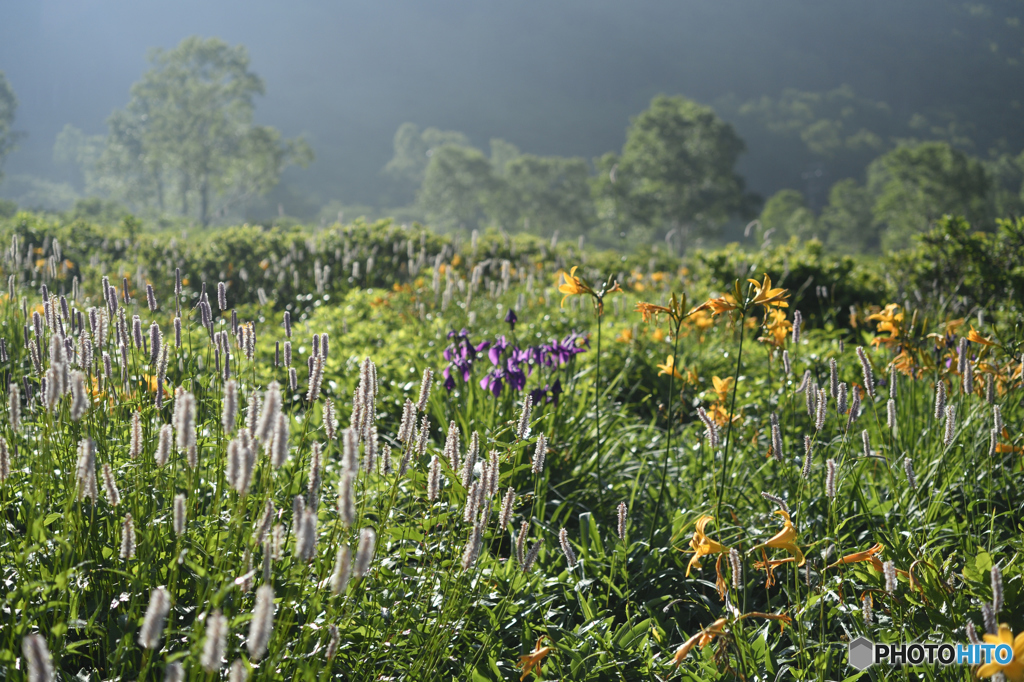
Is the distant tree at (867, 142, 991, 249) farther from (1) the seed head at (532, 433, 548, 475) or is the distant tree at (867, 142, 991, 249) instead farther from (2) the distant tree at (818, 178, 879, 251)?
(1) the seed head at (532, 433, 548, 475)

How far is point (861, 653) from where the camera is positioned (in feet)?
5.24

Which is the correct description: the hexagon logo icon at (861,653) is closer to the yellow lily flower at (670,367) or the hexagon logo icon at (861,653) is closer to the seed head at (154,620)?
the yellow lily flower at (670,367)

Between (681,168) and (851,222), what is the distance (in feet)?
91.8

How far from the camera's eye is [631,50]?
173500 millimetres

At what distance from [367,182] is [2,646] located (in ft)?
441

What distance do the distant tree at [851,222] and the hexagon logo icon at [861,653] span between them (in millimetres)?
69951

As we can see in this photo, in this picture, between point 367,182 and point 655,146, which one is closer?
point 655,146

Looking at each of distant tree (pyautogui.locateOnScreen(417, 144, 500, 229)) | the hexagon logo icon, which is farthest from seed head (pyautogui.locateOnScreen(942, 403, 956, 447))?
distant tree (pyautogui.locateOnScreen(417, 144, 500, 229))

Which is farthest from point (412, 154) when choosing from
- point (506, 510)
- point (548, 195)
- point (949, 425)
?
point (506, 510)

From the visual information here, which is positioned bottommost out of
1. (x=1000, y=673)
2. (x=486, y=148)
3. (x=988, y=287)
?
(x=1000, y=673)

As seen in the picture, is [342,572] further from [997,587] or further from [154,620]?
[997,587]

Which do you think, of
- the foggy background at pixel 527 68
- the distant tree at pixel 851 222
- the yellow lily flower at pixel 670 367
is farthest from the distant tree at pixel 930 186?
the foggy background at pixel 527 68

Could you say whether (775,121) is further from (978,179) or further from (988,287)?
(988,287)

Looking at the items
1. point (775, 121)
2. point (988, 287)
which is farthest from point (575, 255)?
point (775, 121)
